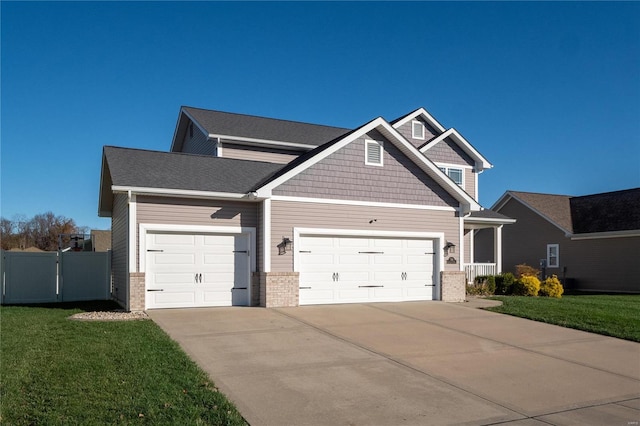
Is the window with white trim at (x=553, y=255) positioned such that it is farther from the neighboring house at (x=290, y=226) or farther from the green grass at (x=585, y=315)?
the neighboring house at (x=290, y=226)

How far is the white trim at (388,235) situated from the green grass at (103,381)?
5.66 metres

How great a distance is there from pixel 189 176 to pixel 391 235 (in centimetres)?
653

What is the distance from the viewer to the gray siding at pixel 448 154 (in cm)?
2498

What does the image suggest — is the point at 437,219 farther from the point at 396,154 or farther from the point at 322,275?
the point at 322,275

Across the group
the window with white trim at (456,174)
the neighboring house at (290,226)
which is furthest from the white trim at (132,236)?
the window with white trim at (456,174)

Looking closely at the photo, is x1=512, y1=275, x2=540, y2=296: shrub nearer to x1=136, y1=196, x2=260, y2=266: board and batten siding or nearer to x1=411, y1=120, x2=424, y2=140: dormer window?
x1=411, y1=120, x2=424, y2=140: dormer window

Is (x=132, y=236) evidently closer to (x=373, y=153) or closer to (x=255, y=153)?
(x=373, y=153)

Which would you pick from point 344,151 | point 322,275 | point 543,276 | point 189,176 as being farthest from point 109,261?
point 543,276

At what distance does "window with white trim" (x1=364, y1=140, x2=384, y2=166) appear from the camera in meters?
16.5

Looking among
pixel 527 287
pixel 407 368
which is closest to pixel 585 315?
pixel 527 287

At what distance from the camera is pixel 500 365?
28.5 feet

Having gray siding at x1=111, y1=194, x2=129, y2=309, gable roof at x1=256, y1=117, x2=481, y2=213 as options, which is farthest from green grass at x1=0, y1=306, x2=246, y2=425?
gable roof at x1=256, y1=117, x2=481, y2=213

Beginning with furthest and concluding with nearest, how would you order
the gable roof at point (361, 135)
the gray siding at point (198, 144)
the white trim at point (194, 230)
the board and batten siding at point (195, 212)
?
the gray siding at point (198, 144) < the gable roof at point (361, 135) < the board and batten siding at point (195, 212) < the white trim at point (194, 230)

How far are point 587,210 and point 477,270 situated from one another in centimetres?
1079
